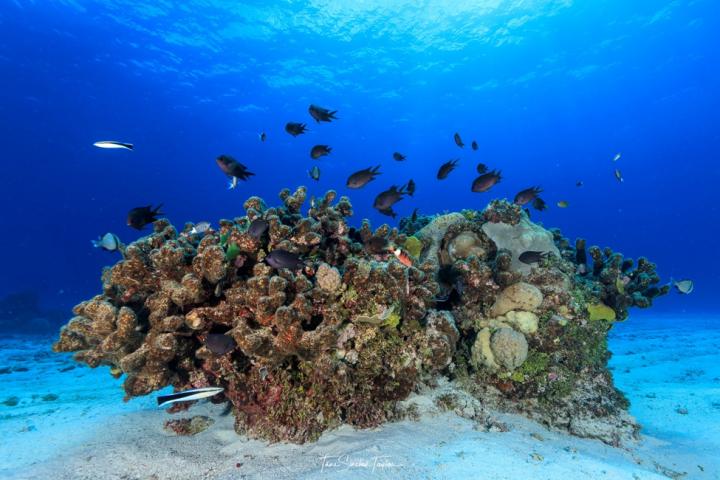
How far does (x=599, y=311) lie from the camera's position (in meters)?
6.16

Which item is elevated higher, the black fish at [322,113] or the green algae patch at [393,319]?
the black fish at [322,113]

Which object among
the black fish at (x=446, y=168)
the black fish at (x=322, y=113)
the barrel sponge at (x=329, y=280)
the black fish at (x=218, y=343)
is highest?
the black fish at (x=322, y=113)

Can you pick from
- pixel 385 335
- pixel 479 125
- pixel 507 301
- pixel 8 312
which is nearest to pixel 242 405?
pixel 385 335

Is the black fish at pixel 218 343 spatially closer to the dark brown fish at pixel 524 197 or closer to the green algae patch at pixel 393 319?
the green algae patch at pixel 393 319

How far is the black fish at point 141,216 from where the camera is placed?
200 inches

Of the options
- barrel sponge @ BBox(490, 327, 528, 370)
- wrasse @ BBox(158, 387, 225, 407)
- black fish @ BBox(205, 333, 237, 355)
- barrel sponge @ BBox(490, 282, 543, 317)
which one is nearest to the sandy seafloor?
barrel sponge @ BBox(490, 327, 528, 370)

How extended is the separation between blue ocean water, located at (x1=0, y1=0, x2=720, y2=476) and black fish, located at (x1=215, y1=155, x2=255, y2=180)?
424cm

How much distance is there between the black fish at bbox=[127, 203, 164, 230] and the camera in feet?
16.7

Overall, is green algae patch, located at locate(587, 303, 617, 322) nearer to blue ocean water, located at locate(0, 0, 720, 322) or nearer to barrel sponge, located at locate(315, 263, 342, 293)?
barrel sponge, located at locate(315, 263, 342, 293)

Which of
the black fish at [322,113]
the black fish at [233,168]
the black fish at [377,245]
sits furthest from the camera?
the black fish at [322,113]

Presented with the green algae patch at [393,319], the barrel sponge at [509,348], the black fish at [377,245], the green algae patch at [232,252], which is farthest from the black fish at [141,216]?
the barrel sponge at [509,348]

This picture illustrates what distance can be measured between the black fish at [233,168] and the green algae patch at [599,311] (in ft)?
21.6

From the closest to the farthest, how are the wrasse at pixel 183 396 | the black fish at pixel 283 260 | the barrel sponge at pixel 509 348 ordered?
the wrasse at pixel 183 396
the black fish at pixel 283 260
the barrel sponge at pixel 509 348

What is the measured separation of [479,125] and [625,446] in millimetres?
71110
